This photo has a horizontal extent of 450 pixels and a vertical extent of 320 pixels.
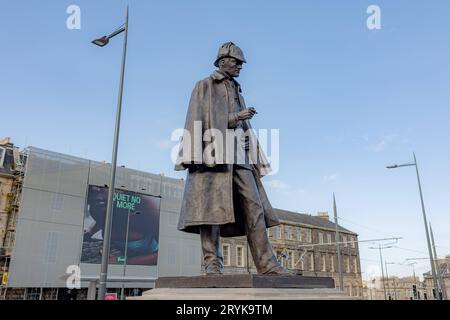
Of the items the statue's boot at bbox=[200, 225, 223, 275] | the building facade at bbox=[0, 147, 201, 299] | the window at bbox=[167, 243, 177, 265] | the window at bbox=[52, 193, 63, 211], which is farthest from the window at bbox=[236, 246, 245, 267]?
the statue's boot at bbox=[200, 225, 223, 275]

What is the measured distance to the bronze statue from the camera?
441 centimetres

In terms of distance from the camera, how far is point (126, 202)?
38812 millimetres

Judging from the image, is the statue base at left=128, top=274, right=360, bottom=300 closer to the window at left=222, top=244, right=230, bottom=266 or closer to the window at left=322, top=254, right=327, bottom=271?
the window at left=222, top=244, right=230, bottom=266

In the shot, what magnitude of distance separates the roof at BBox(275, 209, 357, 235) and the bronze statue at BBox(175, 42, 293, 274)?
4787cm

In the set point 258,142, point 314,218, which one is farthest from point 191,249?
point 258,142

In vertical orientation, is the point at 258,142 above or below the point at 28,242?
below

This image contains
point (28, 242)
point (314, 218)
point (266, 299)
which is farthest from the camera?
point (314, 218)

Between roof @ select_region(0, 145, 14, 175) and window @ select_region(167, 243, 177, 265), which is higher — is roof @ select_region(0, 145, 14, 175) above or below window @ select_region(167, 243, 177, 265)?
above

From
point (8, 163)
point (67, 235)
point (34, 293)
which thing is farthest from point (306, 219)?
point (8, 163)

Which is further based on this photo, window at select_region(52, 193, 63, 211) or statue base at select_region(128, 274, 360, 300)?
window at select_region(52, 193, 63, 211)

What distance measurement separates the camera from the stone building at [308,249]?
150 feet

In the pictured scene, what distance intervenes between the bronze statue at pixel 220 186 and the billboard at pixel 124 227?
3015cm
